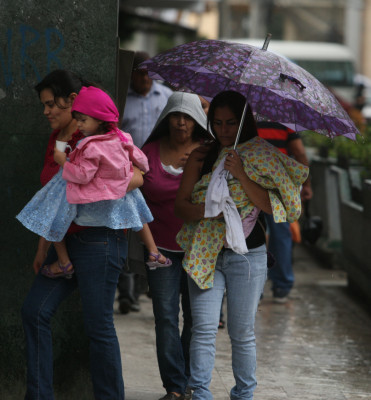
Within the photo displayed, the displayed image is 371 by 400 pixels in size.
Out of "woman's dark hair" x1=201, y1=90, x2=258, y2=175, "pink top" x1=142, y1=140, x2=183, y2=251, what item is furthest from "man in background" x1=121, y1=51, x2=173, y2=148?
"woman's dark hair" x1=201, y1=90, x2=258, y2=175

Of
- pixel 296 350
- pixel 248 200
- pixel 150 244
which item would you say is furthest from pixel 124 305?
pixel 248 200

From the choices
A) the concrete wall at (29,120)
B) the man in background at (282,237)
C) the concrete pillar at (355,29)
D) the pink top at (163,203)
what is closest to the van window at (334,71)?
the man in background at (282,237)

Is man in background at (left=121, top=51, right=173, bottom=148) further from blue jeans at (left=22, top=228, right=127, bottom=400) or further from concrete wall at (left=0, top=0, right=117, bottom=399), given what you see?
blue jeans at (left=22, top=228, right=127, bottom=400)

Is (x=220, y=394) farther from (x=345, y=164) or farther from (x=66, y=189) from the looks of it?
(x=345, y=164)

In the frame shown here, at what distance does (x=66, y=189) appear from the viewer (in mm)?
4441

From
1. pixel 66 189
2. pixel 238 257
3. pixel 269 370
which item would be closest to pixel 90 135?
pixel 66 189

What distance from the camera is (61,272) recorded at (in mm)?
4570

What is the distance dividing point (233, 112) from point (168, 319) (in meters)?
1.31

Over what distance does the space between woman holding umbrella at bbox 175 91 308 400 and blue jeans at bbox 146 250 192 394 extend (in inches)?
20.6

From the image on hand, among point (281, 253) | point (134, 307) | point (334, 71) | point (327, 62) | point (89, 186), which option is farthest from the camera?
point (334, 71)

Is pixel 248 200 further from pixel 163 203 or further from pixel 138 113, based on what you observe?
pixel 138 113

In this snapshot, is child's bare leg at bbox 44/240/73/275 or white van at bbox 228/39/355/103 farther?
white van at bbox 228/39/355/103

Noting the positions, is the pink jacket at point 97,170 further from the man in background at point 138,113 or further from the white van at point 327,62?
the white van at point 327,62

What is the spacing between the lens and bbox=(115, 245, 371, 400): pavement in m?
5.92
